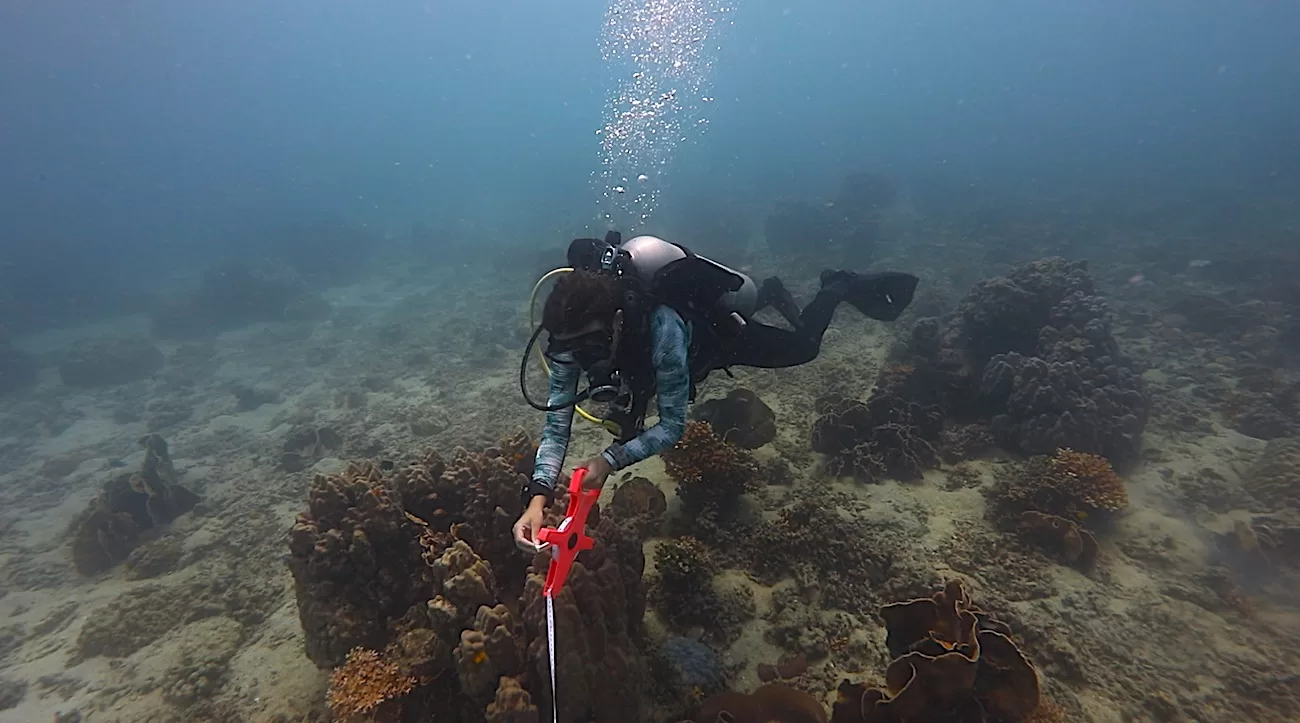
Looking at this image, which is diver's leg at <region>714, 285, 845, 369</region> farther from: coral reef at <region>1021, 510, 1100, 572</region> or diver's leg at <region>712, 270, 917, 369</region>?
coral reef at <region>1021, 510, 1100, 572</region>

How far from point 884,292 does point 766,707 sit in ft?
17.9

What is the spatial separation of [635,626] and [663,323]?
257cm

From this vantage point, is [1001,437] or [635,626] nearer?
[635,626]

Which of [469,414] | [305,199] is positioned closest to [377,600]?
[469,414]

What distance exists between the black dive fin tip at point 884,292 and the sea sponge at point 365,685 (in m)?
6.52

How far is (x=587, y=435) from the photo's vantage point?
9633 mm

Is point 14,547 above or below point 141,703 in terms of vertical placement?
below

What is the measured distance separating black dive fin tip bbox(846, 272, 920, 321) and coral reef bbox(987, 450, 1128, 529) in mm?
2568

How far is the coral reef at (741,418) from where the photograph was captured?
7.59 meters

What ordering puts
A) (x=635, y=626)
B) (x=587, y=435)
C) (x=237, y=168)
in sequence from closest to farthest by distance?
(x=635, y=626) < (x=587, y=435) < (x=237, y=168)

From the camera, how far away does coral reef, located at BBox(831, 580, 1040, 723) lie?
3.22 metres

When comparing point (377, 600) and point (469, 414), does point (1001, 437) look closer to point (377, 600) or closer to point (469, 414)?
point (377, 600)

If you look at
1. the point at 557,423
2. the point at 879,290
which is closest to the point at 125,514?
the point at 557,423

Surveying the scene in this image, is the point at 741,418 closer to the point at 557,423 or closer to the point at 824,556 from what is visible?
the point at 824,556
